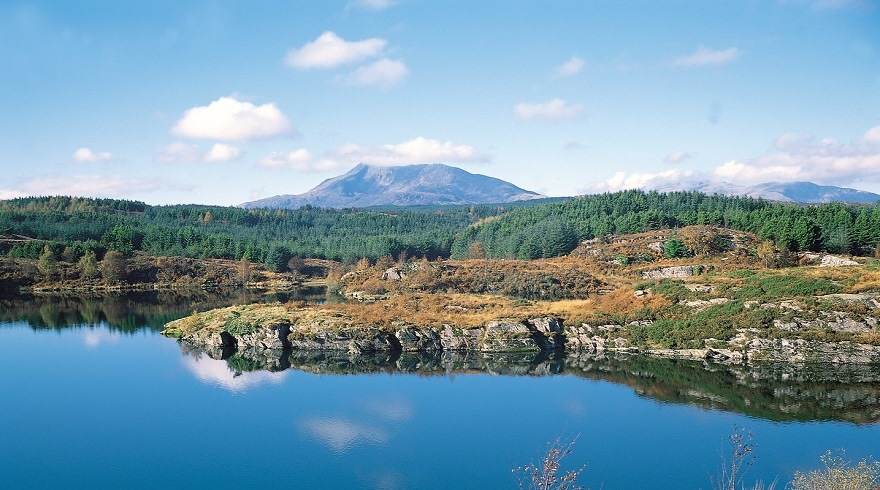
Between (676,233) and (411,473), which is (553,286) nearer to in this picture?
(676,233)

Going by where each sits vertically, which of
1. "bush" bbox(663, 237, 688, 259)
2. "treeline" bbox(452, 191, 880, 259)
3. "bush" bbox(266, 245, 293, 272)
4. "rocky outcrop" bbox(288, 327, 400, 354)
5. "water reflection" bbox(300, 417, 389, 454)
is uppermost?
"treeline" bbox(452, 191, 880, 259)

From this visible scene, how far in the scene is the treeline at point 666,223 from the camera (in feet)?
347

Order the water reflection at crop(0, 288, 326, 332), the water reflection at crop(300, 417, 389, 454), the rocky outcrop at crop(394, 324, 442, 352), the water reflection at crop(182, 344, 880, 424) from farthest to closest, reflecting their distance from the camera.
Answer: the water reflection at crop(0, 288, 326, 332), the rocky outcrop at crop(394, 324, 442, 352), the water reflection at crop(182, 344, 880, 424), the water reflection at crop(300, 417, 389, 454)

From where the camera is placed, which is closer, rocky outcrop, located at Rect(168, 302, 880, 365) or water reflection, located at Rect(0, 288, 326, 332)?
rocky outcrop, located at Rect(168, 302, 880, 365)

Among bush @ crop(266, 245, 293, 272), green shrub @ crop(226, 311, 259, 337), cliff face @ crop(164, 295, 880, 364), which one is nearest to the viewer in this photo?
cliff face @ crop(164, 295, 880, 364)

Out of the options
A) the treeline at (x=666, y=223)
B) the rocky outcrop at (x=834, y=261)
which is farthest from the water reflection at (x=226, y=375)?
the treeline at (x=666, y=223)

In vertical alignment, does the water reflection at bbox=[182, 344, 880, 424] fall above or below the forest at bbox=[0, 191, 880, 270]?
below

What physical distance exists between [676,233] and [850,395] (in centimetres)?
7545

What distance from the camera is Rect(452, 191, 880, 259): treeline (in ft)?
347

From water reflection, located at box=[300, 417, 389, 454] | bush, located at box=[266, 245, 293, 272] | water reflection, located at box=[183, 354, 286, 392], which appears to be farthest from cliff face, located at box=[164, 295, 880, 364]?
bush, located at box=[266, 245, 293, 272]

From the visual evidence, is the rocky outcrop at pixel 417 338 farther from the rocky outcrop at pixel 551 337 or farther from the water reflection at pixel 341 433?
the water reflection at pixel 341 433

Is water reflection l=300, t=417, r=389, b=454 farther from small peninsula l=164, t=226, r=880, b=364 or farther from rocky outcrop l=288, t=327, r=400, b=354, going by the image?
small peninsula l=164, t=226, r=880, b=364

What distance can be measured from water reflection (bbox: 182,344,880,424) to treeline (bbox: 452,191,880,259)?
51.3 metres

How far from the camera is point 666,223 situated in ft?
466
